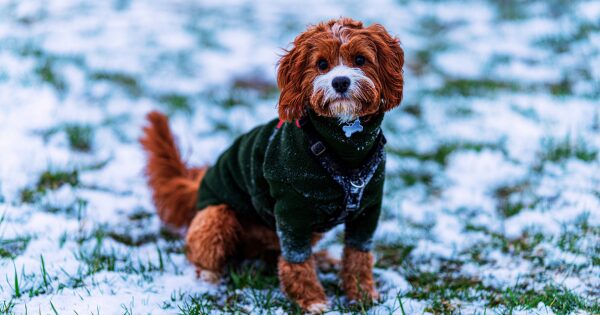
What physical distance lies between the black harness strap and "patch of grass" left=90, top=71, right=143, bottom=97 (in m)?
4.08

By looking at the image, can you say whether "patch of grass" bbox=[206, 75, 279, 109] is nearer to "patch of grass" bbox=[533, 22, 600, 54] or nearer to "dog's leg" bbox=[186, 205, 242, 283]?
"dog's leg" bbox=[186, 205, 242, 283]

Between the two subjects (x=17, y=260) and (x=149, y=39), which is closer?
(x=17, y=260)

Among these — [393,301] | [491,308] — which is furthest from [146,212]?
[491,308]

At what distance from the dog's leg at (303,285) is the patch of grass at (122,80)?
399 cm

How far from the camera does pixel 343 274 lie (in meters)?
3.31

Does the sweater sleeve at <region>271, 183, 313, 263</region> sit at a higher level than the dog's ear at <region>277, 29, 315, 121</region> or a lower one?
lower

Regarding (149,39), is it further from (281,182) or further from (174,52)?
(281,182)

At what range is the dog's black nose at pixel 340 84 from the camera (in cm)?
253

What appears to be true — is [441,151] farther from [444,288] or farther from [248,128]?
[444,288]

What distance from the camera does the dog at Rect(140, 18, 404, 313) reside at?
8.64 feet

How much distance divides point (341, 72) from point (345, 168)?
552mm

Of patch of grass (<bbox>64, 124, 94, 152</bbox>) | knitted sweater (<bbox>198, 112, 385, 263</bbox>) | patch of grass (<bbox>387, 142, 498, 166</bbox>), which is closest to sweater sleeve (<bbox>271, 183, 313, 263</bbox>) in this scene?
knitted sweater (<bbox>198, 112, 385, 263</bbox>)

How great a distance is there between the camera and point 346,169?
113 inches

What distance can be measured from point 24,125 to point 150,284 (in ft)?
9.34
